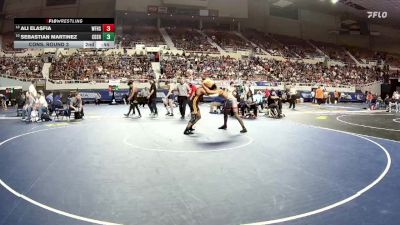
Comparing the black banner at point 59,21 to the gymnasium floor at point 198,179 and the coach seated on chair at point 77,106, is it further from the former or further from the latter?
the gymnasium floor at point 198,179

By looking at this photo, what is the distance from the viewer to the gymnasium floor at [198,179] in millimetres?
4277

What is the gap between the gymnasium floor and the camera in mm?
4277

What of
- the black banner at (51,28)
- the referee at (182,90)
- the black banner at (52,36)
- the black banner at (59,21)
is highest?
the black banner at (59,21)

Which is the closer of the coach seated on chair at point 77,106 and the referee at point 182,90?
the referee at point 182,90

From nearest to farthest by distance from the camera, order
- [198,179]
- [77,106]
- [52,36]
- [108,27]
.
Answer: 1. [198,179]
2. [77,106]
3. [52,36]
4. [108,27]

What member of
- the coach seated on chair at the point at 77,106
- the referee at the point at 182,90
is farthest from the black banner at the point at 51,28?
the referee at the point at 182,90

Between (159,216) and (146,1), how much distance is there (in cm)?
4290

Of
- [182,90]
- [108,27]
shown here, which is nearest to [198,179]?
[182,90]

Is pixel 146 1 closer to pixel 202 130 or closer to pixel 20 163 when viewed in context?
pixel 202 130

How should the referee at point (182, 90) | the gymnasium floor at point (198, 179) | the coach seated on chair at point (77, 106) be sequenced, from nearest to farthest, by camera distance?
the gymnasium floor at point (198, 179)
the referee at point (182, 90)
the coach seated on chair at point (77, 106)

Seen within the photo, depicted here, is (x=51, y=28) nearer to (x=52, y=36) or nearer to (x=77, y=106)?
(x=52, y=36)

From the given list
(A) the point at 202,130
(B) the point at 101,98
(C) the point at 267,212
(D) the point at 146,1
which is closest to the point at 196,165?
(C) the point at 267,212

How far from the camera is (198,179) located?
5840 mm

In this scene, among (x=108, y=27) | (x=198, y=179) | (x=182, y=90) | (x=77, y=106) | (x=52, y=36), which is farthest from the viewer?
(x=108, y=27)
